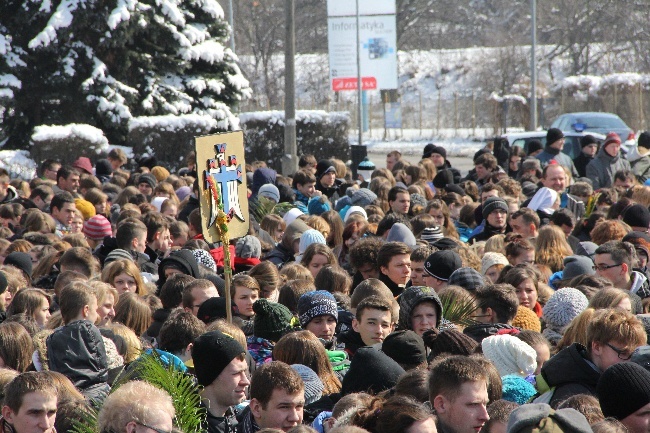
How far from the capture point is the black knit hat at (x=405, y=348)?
6492mm

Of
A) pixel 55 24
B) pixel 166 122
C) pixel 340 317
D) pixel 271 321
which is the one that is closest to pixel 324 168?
pixel 166 122

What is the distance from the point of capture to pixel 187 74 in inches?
1022

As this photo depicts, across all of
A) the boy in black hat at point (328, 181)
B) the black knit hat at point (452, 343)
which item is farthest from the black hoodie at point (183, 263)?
the boy in black hat at point (328, 181)

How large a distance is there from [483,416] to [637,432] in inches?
28.1

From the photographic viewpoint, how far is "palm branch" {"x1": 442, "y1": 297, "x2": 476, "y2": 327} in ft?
24.8

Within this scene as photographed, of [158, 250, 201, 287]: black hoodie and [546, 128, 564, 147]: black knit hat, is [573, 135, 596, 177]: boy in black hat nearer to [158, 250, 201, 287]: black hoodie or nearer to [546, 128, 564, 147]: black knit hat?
[546, 128, 564, 147]: black knit hat

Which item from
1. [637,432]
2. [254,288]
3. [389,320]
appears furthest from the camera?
[254,288]

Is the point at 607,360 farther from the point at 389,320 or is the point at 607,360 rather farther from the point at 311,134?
the point at 311,134

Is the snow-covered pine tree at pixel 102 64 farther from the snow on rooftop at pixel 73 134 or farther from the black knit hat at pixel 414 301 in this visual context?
the black knit hat at pixel 414 301

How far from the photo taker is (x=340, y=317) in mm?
7738

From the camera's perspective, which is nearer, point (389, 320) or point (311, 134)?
point (389, 320)

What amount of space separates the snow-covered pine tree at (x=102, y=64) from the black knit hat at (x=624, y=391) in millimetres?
19828

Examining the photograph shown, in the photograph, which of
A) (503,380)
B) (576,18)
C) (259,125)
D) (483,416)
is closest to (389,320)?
(503,380)

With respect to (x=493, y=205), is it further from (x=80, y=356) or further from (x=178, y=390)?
(x=178, y=390)
